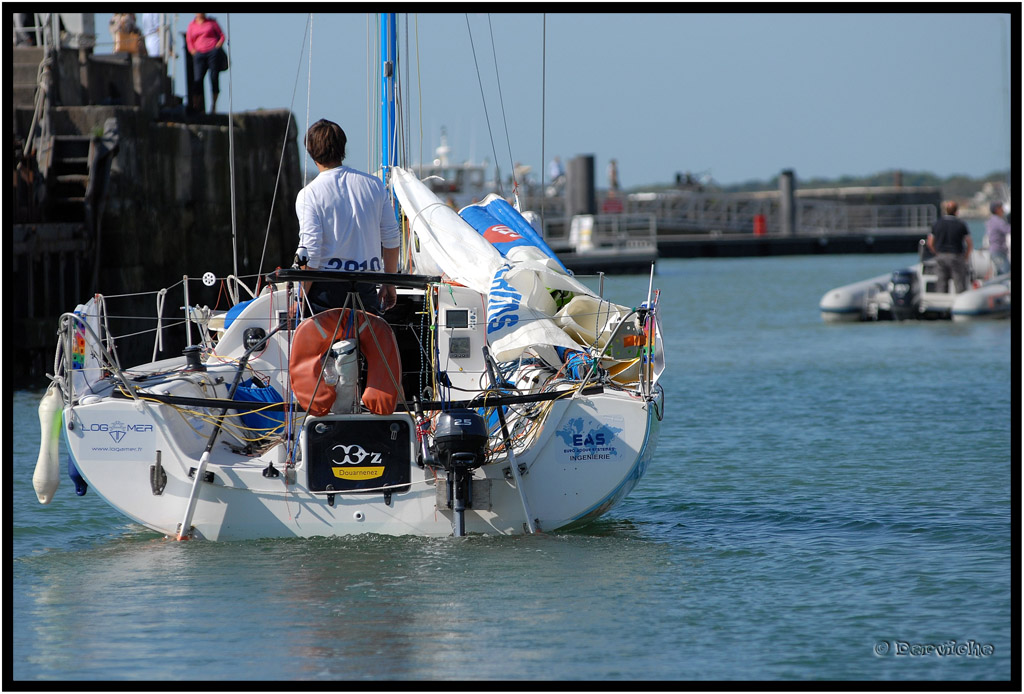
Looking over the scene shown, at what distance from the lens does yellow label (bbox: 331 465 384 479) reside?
7.31 m

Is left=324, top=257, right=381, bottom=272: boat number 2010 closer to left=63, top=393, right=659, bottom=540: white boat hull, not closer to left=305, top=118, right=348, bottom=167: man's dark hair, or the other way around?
left=305, top=118, right=348, bottom=167: man's dark hair

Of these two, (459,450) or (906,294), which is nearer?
(459,450)

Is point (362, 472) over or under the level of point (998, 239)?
under

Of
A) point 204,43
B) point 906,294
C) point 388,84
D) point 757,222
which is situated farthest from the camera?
point 757,222

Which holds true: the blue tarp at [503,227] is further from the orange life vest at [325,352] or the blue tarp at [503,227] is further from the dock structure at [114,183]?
the dock structure at [114,183]

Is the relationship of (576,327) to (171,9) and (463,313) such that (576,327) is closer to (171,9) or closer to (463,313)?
(463,313)

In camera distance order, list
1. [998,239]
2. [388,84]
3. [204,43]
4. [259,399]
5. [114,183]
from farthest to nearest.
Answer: [998,239] → [204,43] → [114,183] → [388,84] → [259,399]

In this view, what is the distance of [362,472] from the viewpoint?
7320 mm

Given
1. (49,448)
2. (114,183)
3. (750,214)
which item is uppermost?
(750,214)

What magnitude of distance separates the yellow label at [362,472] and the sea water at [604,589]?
41 centimetres

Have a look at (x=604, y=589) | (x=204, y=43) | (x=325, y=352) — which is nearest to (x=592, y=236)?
(x=204, y=43)

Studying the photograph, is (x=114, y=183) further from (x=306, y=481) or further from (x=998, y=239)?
(x=998, y=239)

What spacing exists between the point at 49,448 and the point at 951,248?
59.7 feet

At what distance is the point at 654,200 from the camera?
2285 inches
